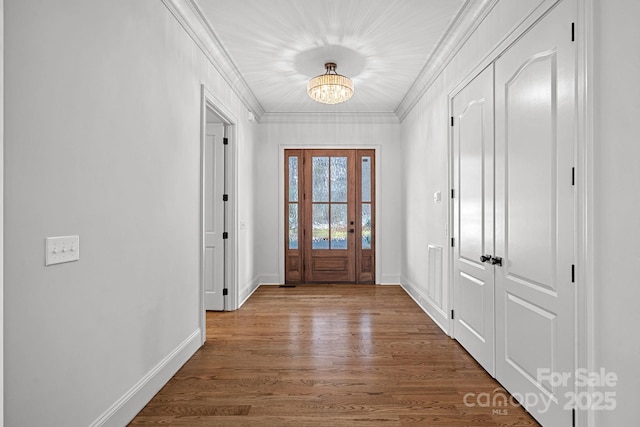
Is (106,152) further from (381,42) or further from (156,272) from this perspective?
(381,42)

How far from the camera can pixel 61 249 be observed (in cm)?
160

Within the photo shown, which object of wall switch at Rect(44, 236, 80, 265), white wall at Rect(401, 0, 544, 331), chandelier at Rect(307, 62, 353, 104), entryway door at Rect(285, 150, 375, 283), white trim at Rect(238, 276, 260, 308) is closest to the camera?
wall switch at Rect(44, 236, 80, 265)

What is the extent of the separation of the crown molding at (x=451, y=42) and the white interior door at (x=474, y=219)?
433 mm

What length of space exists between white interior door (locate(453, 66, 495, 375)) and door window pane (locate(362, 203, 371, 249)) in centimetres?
268

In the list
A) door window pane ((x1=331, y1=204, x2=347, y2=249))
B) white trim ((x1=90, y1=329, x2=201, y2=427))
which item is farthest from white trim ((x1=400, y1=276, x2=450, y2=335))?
white trim ((x1=90, y1=329, x2=201, y2=427))

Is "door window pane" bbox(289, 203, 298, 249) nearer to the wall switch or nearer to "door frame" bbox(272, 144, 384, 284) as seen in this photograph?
"door frame" bbox(272, 144, 384, 284)

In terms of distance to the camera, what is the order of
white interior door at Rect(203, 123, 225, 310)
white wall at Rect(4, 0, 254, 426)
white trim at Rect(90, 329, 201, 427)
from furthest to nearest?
white interior door at Rect(203, 123, 225, 310)
white trim at Rect(90, 329, 201, 427)
white wall at Rect(4, 0, 254, 426)

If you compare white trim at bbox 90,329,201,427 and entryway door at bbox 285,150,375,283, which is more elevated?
entryway door at bbox 285,150,375,283

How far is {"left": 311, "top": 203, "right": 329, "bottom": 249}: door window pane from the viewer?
611 centimetres

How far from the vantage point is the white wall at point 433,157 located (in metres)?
2.63

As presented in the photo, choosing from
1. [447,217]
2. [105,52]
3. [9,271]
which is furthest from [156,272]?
[447,217]

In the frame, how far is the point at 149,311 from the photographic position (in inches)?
93.4

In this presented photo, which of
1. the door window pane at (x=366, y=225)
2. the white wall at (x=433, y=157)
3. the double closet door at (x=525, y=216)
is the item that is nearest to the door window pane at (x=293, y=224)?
the door window pane at (x=366, y=225)

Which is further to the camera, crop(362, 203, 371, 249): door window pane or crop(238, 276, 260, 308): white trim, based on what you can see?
crop(362, 203, 371, 249): door window pane
